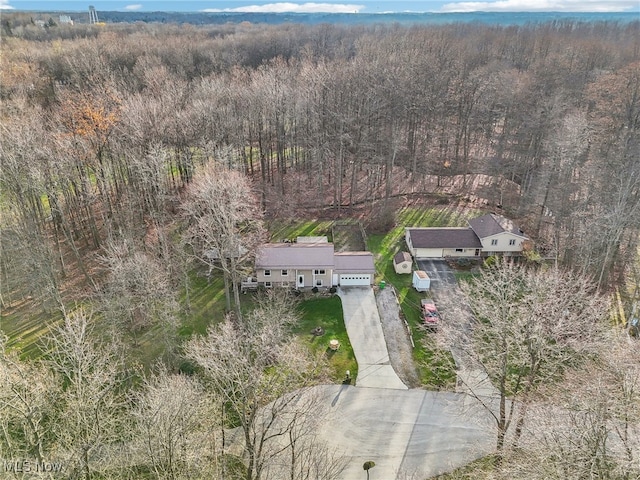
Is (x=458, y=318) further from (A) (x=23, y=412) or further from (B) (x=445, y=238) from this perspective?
(A) (x=23, y=412)

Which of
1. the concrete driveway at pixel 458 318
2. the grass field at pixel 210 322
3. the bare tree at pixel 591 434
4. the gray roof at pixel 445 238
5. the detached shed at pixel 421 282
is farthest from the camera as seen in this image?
the gray roof at pixel 445 238

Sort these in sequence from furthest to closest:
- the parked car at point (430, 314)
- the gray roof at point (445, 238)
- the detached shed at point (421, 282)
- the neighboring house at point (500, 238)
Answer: the gray roof at point (445, 238), the neighboring house at point (500, 238), the detached shed at point (421, 282), the parked car at point (430, 314)

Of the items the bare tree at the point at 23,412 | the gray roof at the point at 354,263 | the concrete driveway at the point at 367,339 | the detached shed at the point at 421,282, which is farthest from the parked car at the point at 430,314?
the bare tree at the point at 23,412

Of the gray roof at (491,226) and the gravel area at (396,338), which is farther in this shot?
the gray roof at (491,226)

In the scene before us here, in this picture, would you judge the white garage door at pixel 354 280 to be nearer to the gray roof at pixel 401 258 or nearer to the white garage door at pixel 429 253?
the gray roof at pixel 401 258

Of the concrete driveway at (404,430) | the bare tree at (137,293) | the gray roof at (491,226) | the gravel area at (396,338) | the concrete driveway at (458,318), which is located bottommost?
the concrete driveway at (404,430)

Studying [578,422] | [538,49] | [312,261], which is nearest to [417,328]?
[312,261]

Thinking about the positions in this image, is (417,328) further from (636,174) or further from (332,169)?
(332,169)

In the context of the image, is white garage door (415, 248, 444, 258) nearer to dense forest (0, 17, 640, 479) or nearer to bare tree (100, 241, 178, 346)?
dense forest (0, 17, 640, 479)
